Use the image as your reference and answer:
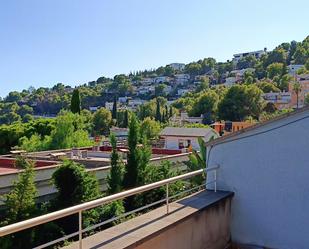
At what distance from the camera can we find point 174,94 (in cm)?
15488

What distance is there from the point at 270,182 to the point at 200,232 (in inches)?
45.5

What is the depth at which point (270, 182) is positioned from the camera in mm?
4773

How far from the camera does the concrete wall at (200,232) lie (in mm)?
3605

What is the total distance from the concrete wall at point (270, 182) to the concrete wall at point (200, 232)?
23 centimetres

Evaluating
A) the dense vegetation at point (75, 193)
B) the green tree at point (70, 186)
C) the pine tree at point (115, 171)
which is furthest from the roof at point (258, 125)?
the pine tree at point (115, 171)

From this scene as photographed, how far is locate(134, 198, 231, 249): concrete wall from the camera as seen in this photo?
361 cm

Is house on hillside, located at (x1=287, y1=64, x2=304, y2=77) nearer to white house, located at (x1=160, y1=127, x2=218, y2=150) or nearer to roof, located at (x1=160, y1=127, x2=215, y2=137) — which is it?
roof, located at (x1=160, y1=127, x2=215, y2=137)

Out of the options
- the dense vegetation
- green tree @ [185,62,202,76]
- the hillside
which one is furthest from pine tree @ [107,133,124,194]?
green tree @ [185,62,202,76]

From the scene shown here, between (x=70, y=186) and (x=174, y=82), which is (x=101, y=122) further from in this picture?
(x=174, y=82)

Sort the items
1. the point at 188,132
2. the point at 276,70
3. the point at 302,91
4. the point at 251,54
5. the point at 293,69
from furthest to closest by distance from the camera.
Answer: the point at 251,54, the point at 293,69, the point at 276,70, the point at 302,91, the point at 188,132

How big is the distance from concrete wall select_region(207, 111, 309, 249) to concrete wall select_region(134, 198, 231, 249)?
230 mm

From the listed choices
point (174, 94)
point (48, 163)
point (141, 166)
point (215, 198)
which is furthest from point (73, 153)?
point (174, 94)

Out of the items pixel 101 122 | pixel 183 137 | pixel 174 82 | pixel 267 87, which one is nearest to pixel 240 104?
pixel 101 122

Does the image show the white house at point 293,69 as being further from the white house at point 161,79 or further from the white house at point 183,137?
the white house at point 183,137
